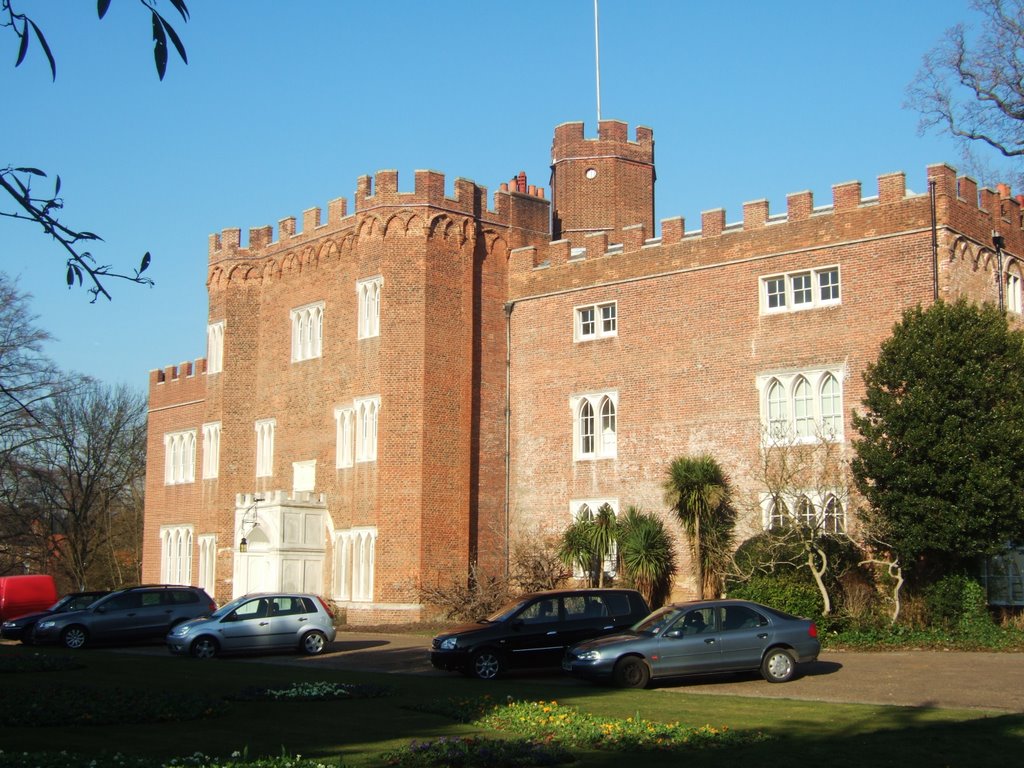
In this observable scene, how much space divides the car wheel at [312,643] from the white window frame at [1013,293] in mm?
17951

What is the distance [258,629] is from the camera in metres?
23.5

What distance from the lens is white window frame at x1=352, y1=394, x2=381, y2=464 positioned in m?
32.2

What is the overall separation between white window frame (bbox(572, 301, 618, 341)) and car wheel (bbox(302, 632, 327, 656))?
1187cm

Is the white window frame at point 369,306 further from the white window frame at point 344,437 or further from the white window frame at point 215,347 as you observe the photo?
the white window frame at point 215,347

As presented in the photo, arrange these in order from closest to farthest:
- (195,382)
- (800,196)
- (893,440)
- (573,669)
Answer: (573,669)
(893,440)
(800,196)
(195,382)

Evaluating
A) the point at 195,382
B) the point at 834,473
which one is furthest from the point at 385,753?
the point at 195,382

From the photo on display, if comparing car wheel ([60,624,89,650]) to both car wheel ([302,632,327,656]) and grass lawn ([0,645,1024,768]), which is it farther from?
grass lawn ([0,645,1024,768])

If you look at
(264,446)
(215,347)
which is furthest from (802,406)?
(215,347)

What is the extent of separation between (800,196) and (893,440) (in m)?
7.54

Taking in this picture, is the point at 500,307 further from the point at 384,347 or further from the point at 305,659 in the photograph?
the point at 305,659

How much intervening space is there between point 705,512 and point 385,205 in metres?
12.8

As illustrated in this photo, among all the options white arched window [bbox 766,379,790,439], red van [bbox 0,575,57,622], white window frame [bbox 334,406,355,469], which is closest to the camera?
white arched window [bbox 766,379,790,439]

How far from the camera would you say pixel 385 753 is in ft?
35.3

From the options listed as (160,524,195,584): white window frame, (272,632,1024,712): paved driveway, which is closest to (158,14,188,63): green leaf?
(272,632,1024,712): paved driveway
